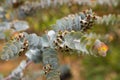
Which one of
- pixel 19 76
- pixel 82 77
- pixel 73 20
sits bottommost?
A: pixel 82 77

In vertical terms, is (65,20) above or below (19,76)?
above

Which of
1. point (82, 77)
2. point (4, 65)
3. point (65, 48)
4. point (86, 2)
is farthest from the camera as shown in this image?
point (4, 65)

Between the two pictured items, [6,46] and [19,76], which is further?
[19,76]

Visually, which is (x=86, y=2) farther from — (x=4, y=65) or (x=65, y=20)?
(x=4, y=65)

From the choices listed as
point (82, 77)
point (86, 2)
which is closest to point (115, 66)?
point (82, 77)

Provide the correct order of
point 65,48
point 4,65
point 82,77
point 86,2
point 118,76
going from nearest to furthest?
point 65,48 < point 86,2 < point 118,76 < point 82,77 < point 4,65

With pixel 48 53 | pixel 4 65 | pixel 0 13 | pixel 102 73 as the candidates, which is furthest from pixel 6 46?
pixel 4 65

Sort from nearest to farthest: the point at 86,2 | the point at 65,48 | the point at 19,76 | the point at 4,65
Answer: the point at 65,48 < the point at 19,76 < the point at 86,2 < the point at 4,65

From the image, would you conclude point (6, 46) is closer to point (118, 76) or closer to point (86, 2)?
point (86, 2)

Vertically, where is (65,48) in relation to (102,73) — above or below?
above
